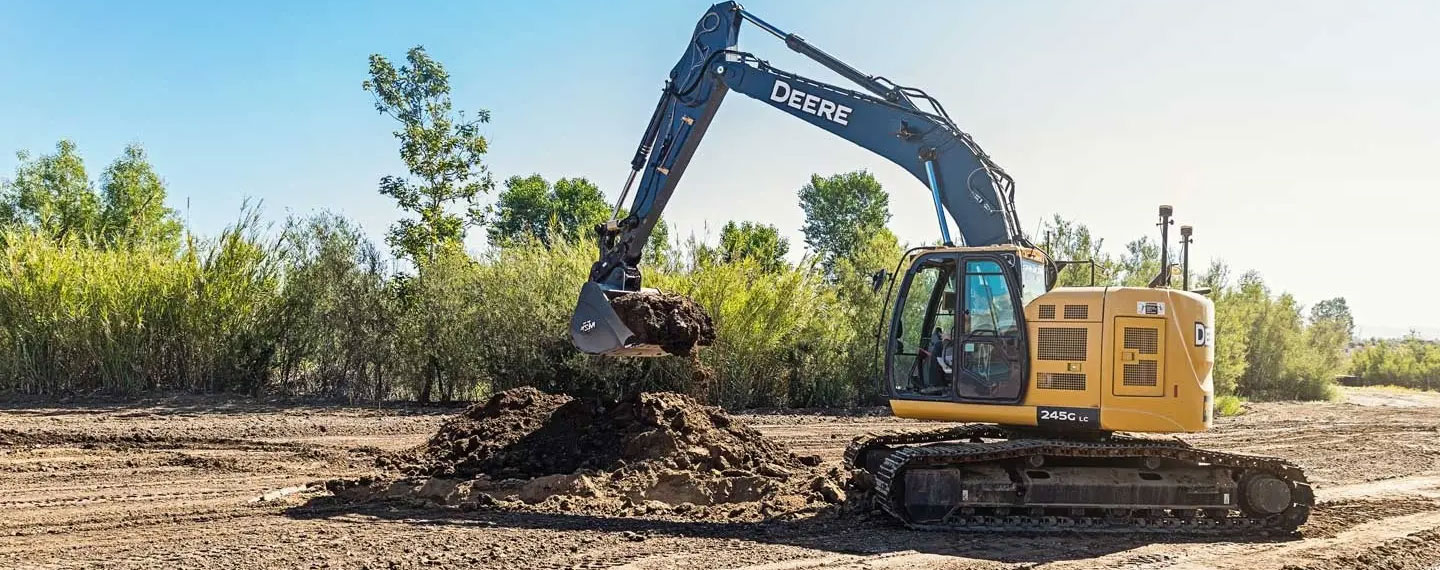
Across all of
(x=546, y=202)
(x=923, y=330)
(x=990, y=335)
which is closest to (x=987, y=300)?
(x=990, y=335)

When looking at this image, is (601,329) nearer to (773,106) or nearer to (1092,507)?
(773,106)

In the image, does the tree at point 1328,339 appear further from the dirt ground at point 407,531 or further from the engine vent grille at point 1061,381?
the engine vent grille at point 1061,381

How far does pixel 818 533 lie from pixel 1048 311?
7.30 ft

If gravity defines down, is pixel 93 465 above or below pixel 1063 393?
below

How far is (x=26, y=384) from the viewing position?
51.9ft

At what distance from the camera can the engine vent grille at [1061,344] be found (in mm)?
7309

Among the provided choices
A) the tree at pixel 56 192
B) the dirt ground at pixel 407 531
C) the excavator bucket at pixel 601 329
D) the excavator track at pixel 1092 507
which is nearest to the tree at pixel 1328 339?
the dirt ground at pixel 407 531

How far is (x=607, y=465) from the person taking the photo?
8.57m

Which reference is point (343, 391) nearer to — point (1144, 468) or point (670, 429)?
point (670, 429)

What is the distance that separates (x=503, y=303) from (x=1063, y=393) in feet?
34.2

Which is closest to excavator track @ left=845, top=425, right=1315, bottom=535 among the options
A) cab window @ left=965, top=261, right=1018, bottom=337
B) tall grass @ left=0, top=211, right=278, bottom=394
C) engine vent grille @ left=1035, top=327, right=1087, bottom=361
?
engine vent grille @ left=1035, top=327, right=1087, bottom=361

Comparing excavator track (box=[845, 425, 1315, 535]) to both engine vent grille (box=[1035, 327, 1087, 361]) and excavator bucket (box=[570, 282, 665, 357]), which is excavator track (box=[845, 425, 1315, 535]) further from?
excavator bucket (box=[570, 282, 665, 357])

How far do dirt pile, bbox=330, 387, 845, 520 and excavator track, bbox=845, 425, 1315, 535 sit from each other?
3.13 feet

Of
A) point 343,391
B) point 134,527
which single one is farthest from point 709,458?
point 343,391
